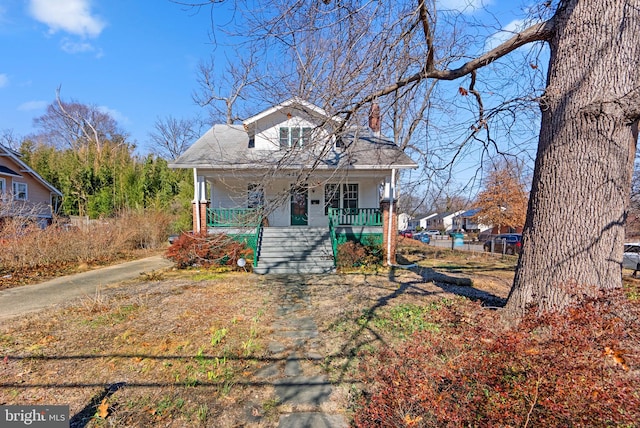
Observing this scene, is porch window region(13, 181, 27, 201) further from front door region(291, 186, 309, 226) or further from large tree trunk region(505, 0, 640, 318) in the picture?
large tree trunk region(505, 0, 640, 318)

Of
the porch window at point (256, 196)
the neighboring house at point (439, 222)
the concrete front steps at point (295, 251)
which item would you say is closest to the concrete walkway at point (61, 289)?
the concrete front steps at point (295, 251)

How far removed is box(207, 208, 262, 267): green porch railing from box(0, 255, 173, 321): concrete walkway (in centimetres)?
264

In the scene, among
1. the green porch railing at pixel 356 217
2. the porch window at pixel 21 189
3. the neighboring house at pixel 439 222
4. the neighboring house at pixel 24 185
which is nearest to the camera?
the green porch railing at pixel 356 217

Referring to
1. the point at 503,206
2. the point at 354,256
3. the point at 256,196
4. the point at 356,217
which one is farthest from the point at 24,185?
the point at 503,206

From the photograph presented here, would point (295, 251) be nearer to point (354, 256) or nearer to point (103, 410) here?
point (354, 256)

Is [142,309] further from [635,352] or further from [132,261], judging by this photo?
[132,261]

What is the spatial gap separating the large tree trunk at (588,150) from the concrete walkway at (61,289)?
8570mm

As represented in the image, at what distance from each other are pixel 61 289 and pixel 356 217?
936cm

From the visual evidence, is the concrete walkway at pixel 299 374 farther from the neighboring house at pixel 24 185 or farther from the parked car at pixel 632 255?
the neighboring house at pixel 24 185

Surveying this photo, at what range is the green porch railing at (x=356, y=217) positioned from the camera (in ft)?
36.6

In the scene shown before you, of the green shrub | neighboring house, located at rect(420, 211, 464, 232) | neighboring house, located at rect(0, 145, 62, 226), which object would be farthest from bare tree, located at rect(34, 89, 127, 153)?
neighboring house, located at rect(420, 211, 464, 232)

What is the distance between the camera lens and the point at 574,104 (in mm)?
3465

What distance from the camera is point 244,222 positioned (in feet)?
15.9

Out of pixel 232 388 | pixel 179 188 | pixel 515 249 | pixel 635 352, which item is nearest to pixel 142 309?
pixel 232 388
